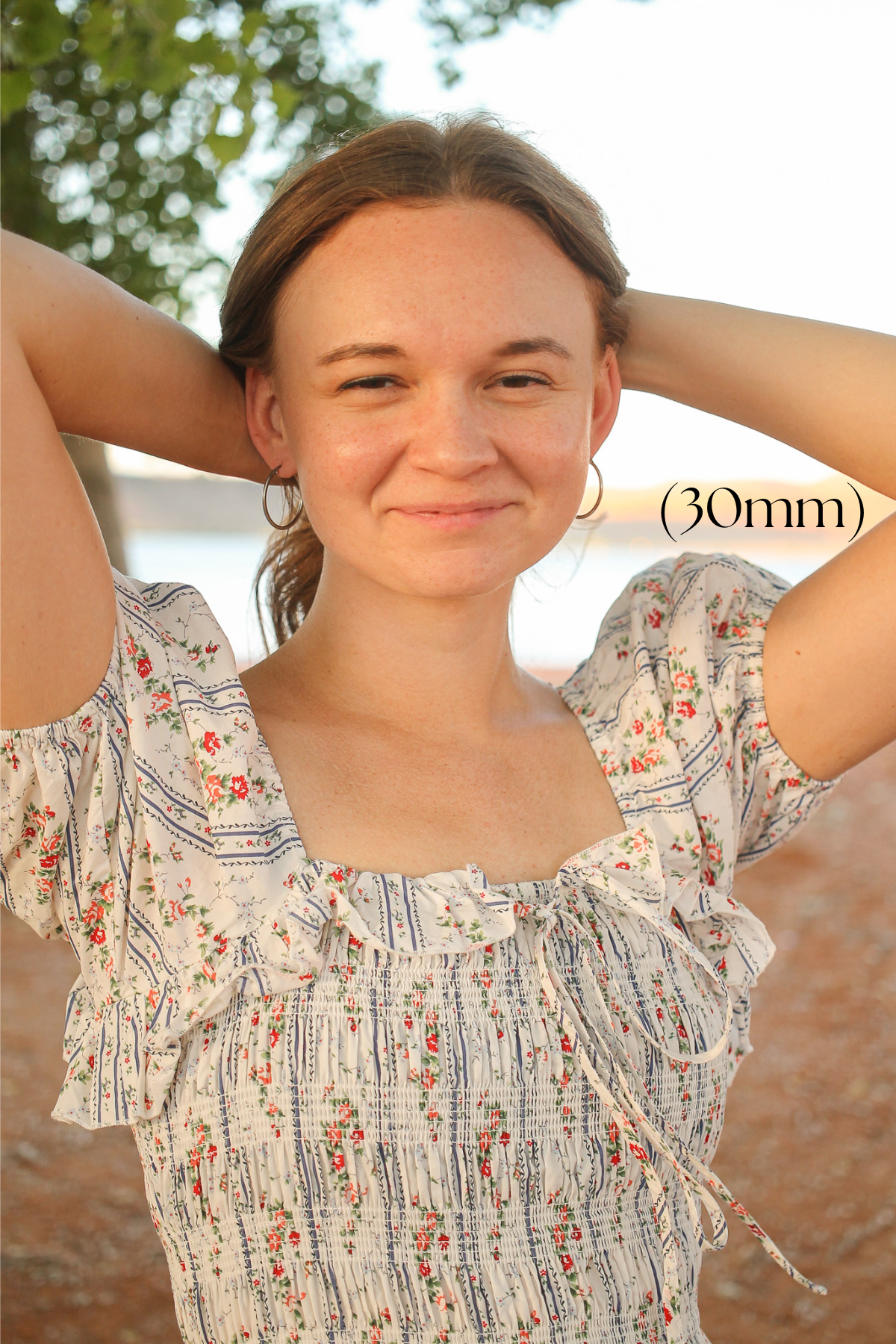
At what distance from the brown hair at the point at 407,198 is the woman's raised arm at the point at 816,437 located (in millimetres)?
146

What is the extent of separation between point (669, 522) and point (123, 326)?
98 cm

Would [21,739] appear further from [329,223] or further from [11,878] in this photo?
[329,223]

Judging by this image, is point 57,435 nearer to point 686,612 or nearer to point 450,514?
point 450,514

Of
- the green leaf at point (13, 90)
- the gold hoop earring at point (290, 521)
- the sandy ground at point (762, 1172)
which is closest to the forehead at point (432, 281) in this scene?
the gold hoop earring at point (290, 521)

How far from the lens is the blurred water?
81.6 inches

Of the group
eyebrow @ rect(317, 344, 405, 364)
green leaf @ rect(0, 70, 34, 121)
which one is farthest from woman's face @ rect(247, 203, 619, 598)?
green leaf @ rect(0, 70, 34, 121)

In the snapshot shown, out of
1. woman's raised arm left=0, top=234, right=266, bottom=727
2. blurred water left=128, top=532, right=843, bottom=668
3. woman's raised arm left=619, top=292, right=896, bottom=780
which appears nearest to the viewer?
woman's raised arm left=0, top=234, right=266, bottom=727

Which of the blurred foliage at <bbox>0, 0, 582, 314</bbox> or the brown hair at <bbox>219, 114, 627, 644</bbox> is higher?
the blurred foliage at <bbox>0, 0, 582, 314</bbox>

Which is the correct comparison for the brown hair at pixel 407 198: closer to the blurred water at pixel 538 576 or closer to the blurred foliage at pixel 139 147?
the blurred water at pixel 538 576

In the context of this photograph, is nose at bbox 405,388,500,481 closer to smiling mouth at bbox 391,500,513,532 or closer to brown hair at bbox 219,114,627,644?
smiling mouth at bbox 391,500,513,532

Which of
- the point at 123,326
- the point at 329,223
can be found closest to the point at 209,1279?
the point at 123,326

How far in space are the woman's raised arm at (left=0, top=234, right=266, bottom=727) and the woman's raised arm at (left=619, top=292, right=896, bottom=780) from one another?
2.36 ft

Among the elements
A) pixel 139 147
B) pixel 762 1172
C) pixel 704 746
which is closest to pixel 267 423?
pixel 704 746

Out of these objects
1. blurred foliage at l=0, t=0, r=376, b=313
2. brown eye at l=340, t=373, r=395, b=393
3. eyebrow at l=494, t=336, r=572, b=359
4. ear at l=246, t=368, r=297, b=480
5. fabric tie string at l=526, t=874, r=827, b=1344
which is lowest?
fabric tie string at l=526, t=874, r=827, b=1344
